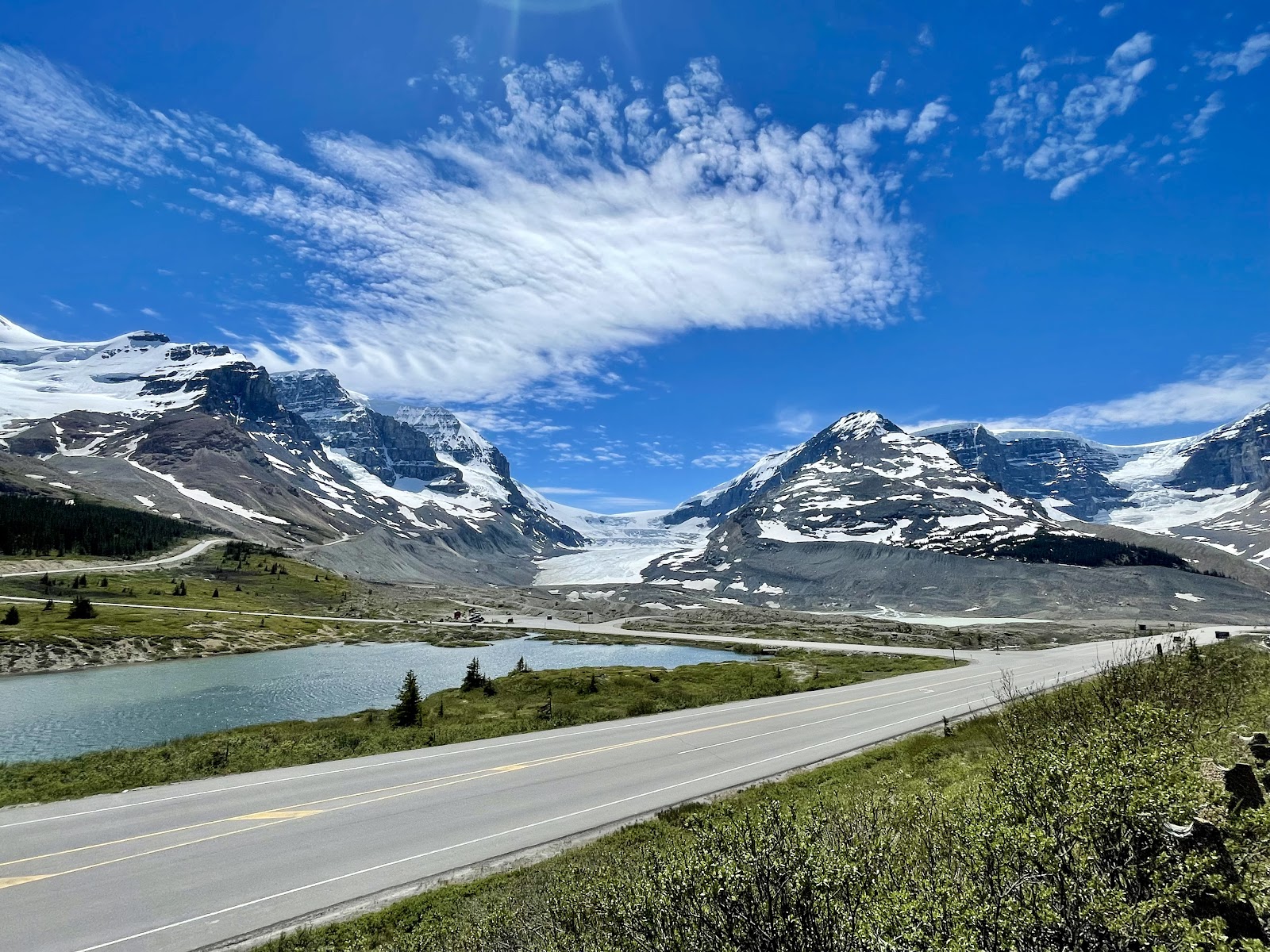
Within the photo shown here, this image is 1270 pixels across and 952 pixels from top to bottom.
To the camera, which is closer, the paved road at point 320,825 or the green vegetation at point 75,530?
the paved road at point 320,825

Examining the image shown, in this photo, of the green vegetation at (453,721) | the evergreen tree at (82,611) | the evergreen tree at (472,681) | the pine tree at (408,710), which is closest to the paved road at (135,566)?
the evergreen tree at (82,611)

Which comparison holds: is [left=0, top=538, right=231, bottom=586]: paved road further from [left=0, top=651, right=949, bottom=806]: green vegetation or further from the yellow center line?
the yellow center line

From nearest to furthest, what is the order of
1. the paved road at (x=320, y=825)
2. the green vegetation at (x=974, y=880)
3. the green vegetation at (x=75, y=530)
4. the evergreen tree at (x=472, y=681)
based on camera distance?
the green vegetation at (x=974, y=880) → the paved road at (x=320, y=825) → the evergreen tree at (x=472, y=681) → the green vegetation at (x=75, y=530)

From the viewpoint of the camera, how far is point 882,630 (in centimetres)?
12775

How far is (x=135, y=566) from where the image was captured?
148 m

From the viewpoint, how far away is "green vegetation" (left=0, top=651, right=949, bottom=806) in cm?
2198

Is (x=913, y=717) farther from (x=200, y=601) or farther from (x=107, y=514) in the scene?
(x=107, y=514)

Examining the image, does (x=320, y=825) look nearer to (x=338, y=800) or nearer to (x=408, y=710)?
(x=338, y=800)

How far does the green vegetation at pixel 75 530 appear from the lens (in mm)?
140875

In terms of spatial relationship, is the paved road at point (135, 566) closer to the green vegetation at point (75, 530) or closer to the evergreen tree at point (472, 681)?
the green vegetation at point (75, 530)

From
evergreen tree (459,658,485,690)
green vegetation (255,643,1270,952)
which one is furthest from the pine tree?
green vegetation (255,643,1270,952)

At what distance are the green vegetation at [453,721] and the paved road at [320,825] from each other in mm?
1697

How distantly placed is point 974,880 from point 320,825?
17.5 m

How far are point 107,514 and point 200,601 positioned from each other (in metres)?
94.1
